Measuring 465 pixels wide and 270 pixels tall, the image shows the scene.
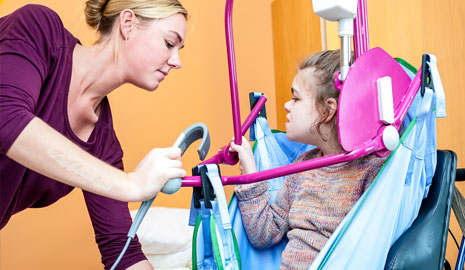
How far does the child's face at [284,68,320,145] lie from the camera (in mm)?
1224

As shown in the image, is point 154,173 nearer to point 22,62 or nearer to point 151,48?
point 22,62

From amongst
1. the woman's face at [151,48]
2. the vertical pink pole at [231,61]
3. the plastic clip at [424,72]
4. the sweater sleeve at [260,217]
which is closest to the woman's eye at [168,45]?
the woman's face at [151,48]

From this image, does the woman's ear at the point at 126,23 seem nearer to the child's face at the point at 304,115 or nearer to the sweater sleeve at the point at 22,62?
the sweater sleeve at the point at 22,62

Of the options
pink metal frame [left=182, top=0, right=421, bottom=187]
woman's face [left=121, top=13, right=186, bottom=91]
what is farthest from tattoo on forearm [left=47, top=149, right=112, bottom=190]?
woman's face [left=121, top=13, right=186, bottom=91]

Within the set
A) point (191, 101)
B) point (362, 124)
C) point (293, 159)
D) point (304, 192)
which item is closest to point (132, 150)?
point (191, 101)

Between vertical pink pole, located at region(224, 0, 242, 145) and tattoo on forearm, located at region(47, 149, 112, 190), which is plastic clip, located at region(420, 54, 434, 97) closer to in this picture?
vertical pink pole, located at region(224, 0, 242, 145)

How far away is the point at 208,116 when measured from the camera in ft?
8.45

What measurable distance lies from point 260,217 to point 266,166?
15 cm

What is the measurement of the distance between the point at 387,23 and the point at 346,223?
1.17 metres

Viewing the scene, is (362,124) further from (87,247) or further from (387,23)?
(87,247)

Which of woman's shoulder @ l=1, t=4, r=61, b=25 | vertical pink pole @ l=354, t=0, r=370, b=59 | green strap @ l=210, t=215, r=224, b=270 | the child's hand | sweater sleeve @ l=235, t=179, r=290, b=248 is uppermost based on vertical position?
woman's shoulder @ l=1, t=4, r=61, b=25

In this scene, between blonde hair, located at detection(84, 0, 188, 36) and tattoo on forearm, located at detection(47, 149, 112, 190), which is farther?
blonde hair, located at detection(84, 0, 188, 36)

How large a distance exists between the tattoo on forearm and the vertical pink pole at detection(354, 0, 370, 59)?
56 centimetres

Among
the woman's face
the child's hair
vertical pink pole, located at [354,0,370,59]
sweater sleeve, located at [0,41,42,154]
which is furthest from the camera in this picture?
the child's hair
